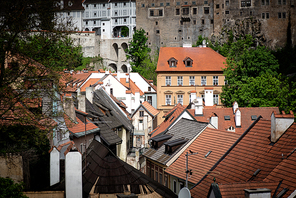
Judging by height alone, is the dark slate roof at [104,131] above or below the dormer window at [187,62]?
below

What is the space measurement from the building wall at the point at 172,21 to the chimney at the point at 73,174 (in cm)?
7133

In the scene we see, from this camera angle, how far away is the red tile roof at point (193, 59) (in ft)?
158

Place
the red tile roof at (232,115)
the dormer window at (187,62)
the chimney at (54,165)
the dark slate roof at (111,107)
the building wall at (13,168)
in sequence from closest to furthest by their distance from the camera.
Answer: the building wall at (13,168) < the chimney at (54,165) < the dark slate roof at (111,107) < the red tile roof at (232,115) < the dormer window at (187,62)

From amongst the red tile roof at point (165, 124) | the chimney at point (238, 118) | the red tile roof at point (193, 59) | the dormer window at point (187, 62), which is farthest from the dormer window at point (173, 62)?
the chimney at point (238, 118)

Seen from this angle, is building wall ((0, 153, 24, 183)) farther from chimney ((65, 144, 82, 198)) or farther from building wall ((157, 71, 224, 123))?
building wall ((157, 71, 224, 123))

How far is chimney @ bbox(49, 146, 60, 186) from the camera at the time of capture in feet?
40.9

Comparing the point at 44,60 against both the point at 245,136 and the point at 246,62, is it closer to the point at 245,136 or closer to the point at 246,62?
the point at 245,136

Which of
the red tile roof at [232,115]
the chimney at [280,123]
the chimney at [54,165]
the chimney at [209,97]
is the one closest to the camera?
the chimney at [54,165]

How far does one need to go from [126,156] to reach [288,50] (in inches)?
2093

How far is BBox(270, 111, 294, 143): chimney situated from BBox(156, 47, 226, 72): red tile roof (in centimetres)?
3517

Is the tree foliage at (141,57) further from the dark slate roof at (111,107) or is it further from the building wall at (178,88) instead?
the dark slate roof at (111,107)

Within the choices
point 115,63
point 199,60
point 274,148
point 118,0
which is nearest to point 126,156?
point 274,148

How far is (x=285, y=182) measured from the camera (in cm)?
1070

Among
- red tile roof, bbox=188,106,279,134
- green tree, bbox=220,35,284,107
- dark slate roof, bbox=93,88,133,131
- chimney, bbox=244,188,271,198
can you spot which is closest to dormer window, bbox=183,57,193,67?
green tree, bbox=220,35,284,107
